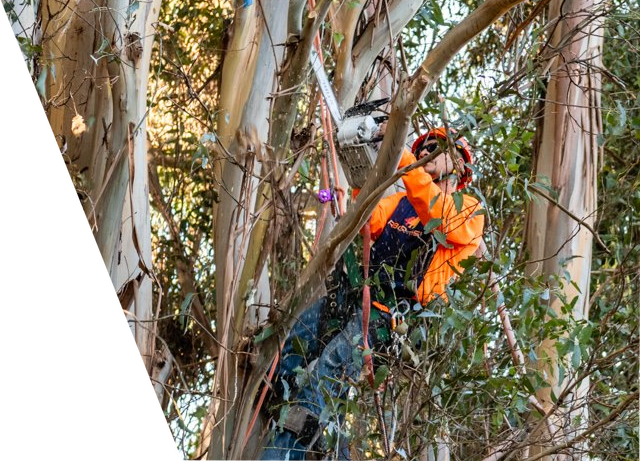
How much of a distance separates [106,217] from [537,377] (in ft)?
4.84

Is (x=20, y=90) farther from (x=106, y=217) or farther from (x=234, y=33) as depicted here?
(x=234, y=33)

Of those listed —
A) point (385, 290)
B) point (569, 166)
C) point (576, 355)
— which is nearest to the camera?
point (576, 355)

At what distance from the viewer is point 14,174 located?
3443 millimetres

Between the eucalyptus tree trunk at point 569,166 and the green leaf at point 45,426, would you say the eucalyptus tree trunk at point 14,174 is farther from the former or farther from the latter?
the eucalyptus tree trunk at point 569,166

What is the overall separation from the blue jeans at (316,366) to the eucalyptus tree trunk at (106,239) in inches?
17.3

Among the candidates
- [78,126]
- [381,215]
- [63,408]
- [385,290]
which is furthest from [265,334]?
[78,126]

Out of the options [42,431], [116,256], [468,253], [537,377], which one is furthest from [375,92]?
[42,431]

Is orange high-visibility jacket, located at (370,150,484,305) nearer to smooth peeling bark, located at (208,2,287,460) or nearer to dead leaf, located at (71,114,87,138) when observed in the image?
smooth peeling bark, located at (208,2,287,460)

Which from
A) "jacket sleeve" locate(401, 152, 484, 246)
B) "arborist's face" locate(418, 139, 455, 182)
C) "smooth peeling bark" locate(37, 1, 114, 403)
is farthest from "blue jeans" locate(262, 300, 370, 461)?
"smooth peeling bark" locate(37, 1, 114, 403)

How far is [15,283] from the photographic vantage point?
335 cm

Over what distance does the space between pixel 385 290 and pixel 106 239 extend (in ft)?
3.28

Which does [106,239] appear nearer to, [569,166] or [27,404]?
[27,404]

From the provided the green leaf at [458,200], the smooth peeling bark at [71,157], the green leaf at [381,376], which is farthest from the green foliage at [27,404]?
the green leaf at [458,200]

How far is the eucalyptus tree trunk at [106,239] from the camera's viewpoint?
354 centimetres
